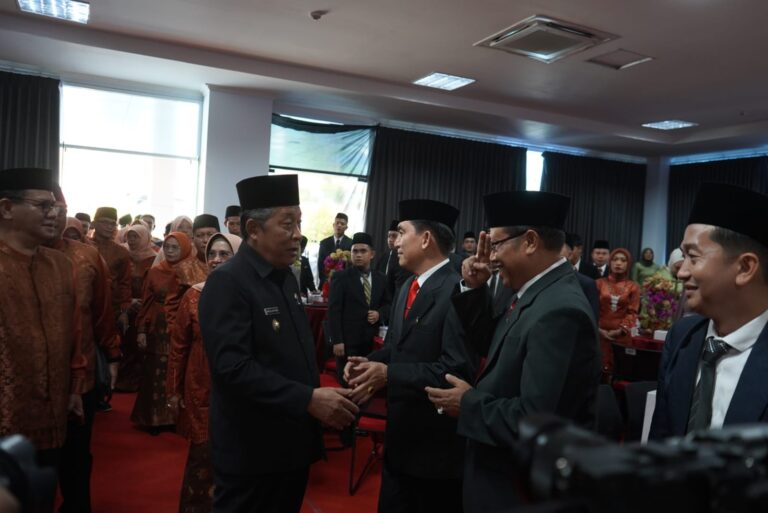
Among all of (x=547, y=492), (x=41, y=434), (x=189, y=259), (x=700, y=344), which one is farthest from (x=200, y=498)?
(x=547, y=492)

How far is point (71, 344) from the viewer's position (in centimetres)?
246

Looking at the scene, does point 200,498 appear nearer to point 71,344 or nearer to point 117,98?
point 71,344

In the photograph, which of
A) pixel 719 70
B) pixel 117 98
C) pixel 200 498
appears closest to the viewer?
pixel 200 498

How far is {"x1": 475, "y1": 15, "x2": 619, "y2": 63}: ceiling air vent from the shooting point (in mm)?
5574

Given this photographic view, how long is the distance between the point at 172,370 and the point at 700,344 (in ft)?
8.08

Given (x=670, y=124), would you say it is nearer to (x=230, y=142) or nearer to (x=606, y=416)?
(x=230, y=142)

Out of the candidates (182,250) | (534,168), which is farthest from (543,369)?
(534,168)

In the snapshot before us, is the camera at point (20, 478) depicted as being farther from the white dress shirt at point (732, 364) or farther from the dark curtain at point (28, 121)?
the dark curtain at point (28, 121)

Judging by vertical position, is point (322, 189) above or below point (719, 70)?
below

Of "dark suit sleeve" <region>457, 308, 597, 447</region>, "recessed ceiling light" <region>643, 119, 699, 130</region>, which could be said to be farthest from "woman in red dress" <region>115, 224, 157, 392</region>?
"recessed ceiling light" <region>643, 119, 699, 130</region>

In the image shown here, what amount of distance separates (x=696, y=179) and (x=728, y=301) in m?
11.3

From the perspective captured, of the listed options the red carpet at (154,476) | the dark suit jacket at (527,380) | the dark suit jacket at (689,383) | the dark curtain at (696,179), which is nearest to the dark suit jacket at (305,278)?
the red carpet at (154,476)

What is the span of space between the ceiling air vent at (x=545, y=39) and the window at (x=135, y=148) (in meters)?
4.30

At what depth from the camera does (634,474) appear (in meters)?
0.49
